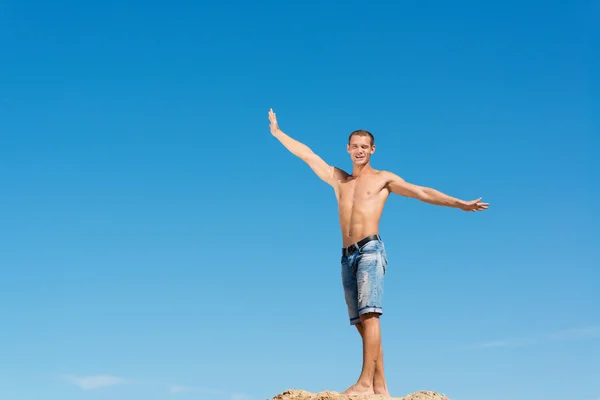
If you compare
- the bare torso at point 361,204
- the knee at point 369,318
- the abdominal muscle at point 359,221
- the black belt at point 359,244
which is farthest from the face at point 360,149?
the knee at point 369,318

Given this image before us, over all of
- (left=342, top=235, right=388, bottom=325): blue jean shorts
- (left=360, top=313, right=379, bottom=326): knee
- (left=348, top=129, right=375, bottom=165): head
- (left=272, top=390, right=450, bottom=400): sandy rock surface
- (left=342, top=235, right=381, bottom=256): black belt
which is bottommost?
(left=272, top=390, right=450, bottom=400): sandy rock surface

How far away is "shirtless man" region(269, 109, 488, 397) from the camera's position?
31.0 feet

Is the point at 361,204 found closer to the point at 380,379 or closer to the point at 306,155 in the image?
the point at 306,155

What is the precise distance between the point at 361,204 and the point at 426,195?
97 cm

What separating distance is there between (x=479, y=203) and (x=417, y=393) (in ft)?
9.09

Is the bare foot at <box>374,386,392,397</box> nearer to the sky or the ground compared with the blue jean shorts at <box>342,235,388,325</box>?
nearer to the ground

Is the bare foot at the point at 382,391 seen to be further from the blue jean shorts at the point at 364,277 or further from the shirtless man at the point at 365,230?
the blue jean shorts at the point at 364,277

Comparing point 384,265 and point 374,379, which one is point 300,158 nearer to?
point 384,265

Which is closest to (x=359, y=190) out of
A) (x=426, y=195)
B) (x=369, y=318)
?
(x=426, y=195)

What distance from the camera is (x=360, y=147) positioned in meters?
10.3

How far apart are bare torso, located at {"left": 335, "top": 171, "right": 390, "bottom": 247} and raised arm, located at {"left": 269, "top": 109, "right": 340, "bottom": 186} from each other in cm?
33

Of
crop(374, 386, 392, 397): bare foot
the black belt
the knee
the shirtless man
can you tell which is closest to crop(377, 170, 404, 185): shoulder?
the shirtless man

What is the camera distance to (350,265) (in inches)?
384

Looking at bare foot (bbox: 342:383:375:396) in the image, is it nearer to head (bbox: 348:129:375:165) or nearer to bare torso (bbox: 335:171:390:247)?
bare torso (bbox: 335:171:390:247)
